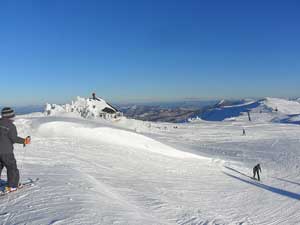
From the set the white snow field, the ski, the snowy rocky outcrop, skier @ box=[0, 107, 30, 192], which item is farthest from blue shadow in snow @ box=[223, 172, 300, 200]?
the snowy rocky outcrop

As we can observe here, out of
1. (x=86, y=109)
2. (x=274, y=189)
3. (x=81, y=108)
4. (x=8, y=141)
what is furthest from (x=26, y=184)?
(x=81, y=108)

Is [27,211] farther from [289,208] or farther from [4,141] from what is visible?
[289,208]

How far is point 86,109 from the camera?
1780 inches

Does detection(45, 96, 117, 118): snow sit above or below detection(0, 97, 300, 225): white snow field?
above

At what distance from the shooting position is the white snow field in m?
7.61

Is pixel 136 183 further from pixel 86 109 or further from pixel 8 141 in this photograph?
pixel 86 109

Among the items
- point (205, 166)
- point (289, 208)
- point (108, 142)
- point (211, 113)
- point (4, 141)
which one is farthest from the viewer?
point (211, 113)

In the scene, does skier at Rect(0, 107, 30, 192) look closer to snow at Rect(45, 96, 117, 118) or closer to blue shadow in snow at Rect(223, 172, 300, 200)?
blue shadow in snow at Rect(223, 172, 300, 200)

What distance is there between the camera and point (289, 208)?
597 inches

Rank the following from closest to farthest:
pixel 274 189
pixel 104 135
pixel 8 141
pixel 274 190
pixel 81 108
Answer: pixel 8 141 < pixel 274 190 < pixel 274 189 < pixel 104 135 < pixel 81 108

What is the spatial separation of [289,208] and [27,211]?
39.4 feet

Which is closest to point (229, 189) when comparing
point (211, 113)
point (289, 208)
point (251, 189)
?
point (251, 189)

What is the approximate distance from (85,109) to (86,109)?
20cm

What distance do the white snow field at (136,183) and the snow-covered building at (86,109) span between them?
1382cm
